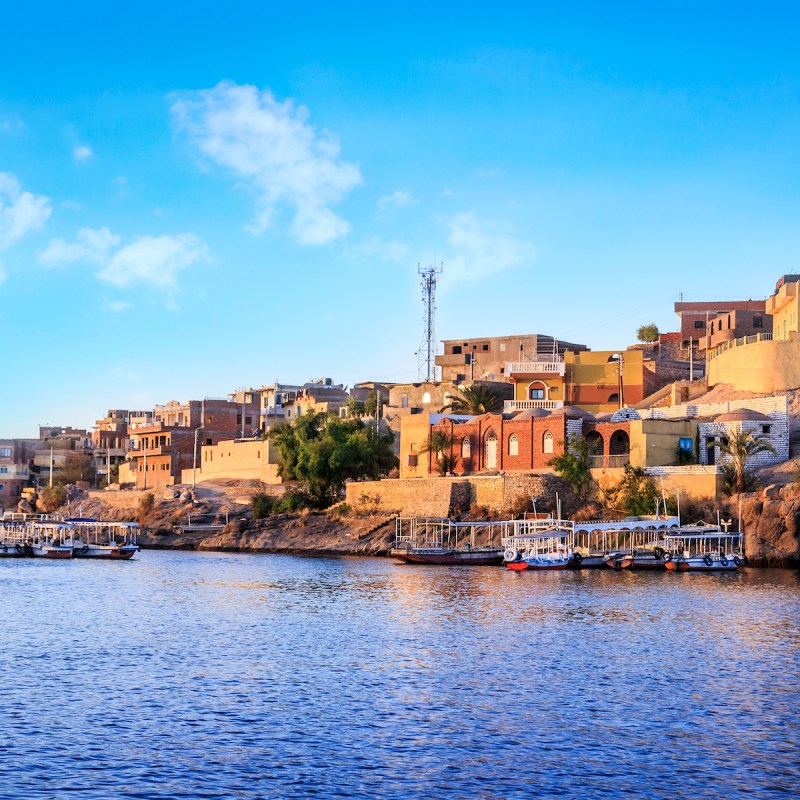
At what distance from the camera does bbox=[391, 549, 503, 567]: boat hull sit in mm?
67250

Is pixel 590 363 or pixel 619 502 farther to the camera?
pixel 590 363

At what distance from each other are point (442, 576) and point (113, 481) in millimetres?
74212

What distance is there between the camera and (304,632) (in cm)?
3672

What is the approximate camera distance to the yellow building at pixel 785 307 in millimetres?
75312

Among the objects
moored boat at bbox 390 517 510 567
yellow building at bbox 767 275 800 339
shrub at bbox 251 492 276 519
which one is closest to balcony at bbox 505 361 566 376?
yellow building at bbox 767 275 800 339

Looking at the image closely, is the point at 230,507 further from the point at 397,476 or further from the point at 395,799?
the point at 395,799

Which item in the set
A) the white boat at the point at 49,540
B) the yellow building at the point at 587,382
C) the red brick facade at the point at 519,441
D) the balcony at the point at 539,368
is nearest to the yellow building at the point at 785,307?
the yellow building at the point at 587,382

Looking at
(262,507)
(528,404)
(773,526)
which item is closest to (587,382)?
(528,404)

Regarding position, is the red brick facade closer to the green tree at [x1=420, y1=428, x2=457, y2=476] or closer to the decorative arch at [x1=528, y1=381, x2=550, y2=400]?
the green tree at [x1=420, y1=428, x2=457, y2=476]

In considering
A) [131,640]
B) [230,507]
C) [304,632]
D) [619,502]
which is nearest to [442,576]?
[619,502]

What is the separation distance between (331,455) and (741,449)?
1158 inches

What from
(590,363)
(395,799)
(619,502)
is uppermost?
(590,363)

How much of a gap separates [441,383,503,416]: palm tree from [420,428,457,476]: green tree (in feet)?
23.8

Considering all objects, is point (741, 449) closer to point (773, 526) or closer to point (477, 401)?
point (773, 526)
